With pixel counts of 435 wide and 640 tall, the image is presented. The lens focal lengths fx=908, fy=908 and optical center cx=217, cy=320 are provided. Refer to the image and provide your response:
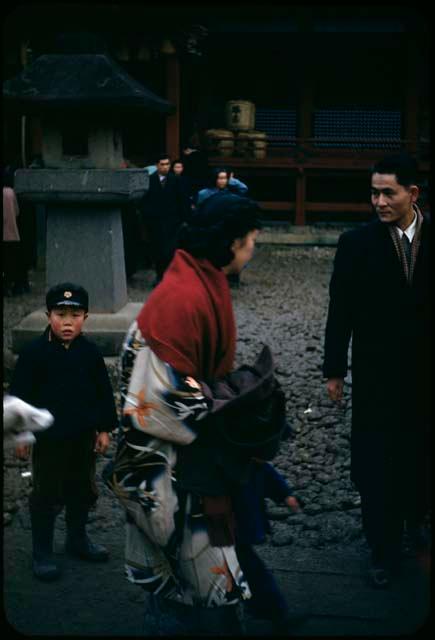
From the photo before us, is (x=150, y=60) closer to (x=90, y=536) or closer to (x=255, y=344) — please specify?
(x=255, y=344)

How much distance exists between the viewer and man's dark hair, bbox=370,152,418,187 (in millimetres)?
4125

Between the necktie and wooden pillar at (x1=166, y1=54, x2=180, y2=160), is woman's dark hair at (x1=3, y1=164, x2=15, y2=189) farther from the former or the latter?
the necktie

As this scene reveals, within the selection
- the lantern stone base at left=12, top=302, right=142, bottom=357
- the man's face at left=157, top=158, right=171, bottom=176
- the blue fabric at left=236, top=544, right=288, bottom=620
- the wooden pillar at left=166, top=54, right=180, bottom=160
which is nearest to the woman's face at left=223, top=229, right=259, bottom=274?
the blue fabric at left=236, top=544, right=288, bottom=620

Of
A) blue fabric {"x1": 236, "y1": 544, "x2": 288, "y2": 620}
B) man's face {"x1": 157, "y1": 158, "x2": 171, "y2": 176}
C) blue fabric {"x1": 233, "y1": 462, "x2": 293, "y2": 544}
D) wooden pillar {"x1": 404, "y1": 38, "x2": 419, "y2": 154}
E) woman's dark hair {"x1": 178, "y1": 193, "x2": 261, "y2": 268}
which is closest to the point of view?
woman's dark hair {"x1": 178, "y1": 193, "x2": 261, "y2": 268}

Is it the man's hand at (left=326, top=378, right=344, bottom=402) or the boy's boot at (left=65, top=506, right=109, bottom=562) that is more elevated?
the man's hand at (left=326, top=378, right=344, bottom=402)

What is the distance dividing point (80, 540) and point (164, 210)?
6667 millimetres

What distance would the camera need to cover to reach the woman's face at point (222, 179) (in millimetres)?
10320

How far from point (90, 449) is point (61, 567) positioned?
0.58 m

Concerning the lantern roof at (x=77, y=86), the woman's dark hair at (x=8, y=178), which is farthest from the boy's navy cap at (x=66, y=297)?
the woman's dark hair at (x=8, y=178)

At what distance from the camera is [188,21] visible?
1452cm

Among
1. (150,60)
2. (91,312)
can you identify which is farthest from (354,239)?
(150,60)

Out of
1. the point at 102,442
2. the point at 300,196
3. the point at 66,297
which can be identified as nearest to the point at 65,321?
the point at 66,297

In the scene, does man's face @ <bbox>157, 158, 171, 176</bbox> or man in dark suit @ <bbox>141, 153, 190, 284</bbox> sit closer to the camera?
man in dark suit @ <bbox>141, 153, 190, 284</bbox>

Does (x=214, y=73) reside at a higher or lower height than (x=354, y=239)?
higher
